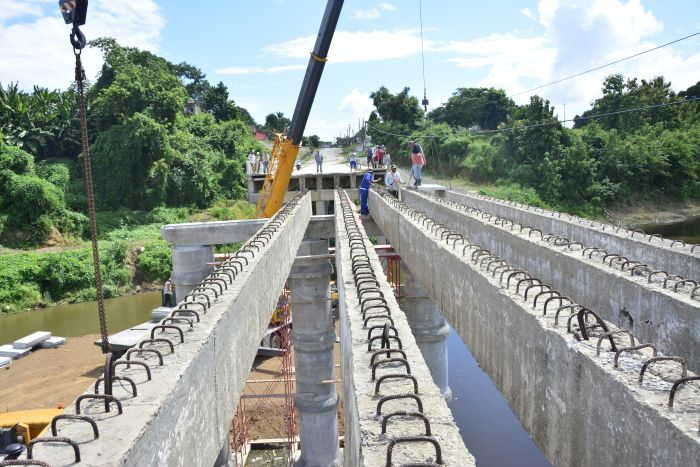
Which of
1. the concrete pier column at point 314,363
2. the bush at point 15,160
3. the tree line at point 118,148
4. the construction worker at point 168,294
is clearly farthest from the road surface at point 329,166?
the bush at point 15,160

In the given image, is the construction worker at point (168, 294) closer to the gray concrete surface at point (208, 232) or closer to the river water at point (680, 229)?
the gray concrete surface at point (208, 232)

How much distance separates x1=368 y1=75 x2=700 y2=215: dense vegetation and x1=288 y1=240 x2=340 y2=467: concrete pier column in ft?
101

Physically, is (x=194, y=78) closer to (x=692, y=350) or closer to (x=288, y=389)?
(x=288, y=389)

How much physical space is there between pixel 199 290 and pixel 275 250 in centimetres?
277

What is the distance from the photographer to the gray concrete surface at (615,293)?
4.98 metres

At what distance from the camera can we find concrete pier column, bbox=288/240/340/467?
12.3 metres

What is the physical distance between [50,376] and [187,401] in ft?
58.6

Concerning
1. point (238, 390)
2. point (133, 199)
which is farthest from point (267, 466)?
point (133, 199)

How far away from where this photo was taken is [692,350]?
193 inches

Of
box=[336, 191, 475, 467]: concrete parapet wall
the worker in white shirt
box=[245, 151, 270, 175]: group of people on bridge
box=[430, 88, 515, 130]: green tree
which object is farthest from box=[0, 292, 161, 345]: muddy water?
box=[430, 88, 515, 130]: green tree

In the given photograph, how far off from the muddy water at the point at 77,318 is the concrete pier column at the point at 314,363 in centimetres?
1546

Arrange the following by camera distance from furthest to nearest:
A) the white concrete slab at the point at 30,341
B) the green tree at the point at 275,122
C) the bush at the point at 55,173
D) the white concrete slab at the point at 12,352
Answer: the green tree at the point at 275,122 → the bush at the point at 55,173 → the white concrete slab at the point at 30,341 → the white concrete slab at the point at 12,352

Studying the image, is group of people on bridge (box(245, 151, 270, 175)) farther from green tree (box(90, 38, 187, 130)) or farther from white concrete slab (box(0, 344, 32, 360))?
green tree (box(90, 38, 187, 130))

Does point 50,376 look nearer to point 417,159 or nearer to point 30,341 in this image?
point 30,341
